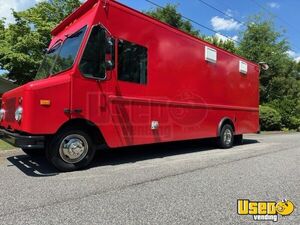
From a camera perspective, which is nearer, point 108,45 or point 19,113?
point 19,113

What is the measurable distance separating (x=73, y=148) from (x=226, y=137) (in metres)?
6.20

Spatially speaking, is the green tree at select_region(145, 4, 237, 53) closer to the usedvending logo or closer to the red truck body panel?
the red truck body panel

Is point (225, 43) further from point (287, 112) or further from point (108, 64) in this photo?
point (108, 64)

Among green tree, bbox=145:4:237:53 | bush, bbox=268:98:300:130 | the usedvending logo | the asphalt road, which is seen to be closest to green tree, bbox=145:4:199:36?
green tree, bbox=145:4:237:53

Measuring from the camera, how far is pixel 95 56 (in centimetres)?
728

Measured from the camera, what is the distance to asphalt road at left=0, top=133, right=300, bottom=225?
4.43 m

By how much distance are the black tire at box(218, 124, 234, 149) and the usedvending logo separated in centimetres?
629

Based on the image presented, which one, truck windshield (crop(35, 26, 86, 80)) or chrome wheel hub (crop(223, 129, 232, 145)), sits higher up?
truck windshield (crop(35, 26, 86, 80))

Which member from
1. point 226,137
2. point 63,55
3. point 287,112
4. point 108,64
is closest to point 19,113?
point 63,55

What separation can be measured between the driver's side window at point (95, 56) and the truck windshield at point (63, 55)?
208mm

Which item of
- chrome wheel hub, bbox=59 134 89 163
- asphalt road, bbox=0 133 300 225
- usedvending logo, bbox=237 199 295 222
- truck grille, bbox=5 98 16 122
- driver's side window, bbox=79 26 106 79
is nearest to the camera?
asphalt road, bbox=0 133 300 225

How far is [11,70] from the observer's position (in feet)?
59.5

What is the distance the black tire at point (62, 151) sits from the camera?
679 cm

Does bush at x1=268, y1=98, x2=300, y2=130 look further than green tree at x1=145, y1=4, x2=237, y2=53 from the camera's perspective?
No
